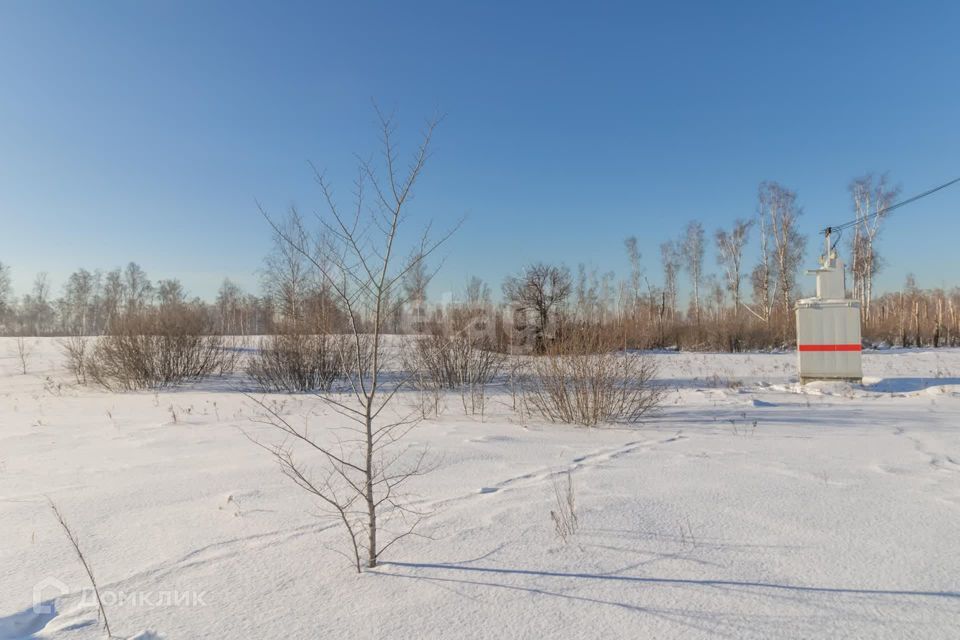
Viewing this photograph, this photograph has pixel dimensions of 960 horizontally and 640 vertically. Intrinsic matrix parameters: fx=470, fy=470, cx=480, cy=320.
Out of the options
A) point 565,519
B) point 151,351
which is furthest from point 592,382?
point 151,351

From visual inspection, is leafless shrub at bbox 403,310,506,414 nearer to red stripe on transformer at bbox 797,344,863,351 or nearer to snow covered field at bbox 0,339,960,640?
snow covered field at bbox 0,339,960,640

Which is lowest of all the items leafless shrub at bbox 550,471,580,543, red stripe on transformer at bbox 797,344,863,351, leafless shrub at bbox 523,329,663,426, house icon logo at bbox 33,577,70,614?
house icon logo at bbox 33,577,70,614

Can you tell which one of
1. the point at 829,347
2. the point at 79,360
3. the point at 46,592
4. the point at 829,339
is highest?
the point at 829,339

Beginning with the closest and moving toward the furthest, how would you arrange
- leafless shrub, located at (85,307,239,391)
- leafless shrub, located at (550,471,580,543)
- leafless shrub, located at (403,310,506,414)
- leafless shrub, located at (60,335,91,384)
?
leafless shrub, located at (550,471,580,543)
leafless shrub, located at (403,310,506,414)
leafless shrub, located at (85,307,239,391)
leafless shrub, located at (60,335,91,384)

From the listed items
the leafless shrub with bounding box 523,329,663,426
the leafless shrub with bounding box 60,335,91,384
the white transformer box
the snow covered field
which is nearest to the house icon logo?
the snow covered field

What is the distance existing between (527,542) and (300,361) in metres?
9.73

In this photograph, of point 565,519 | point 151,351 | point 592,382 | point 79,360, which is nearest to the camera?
point 565,519

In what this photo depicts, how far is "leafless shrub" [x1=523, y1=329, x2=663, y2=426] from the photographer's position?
6.03 m

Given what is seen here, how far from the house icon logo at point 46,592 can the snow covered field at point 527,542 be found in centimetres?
2

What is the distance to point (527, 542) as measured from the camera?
8.14ft

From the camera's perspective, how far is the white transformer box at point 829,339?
999 cm

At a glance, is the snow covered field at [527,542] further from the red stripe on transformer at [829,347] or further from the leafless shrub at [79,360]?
the leafless shrub at [79,360]

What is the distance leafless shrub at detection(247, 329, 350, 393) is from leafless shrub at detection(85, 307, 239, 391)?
2.02 m

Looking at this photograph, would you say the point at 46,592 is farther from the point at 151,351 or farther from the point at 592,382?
the point at 151,351
